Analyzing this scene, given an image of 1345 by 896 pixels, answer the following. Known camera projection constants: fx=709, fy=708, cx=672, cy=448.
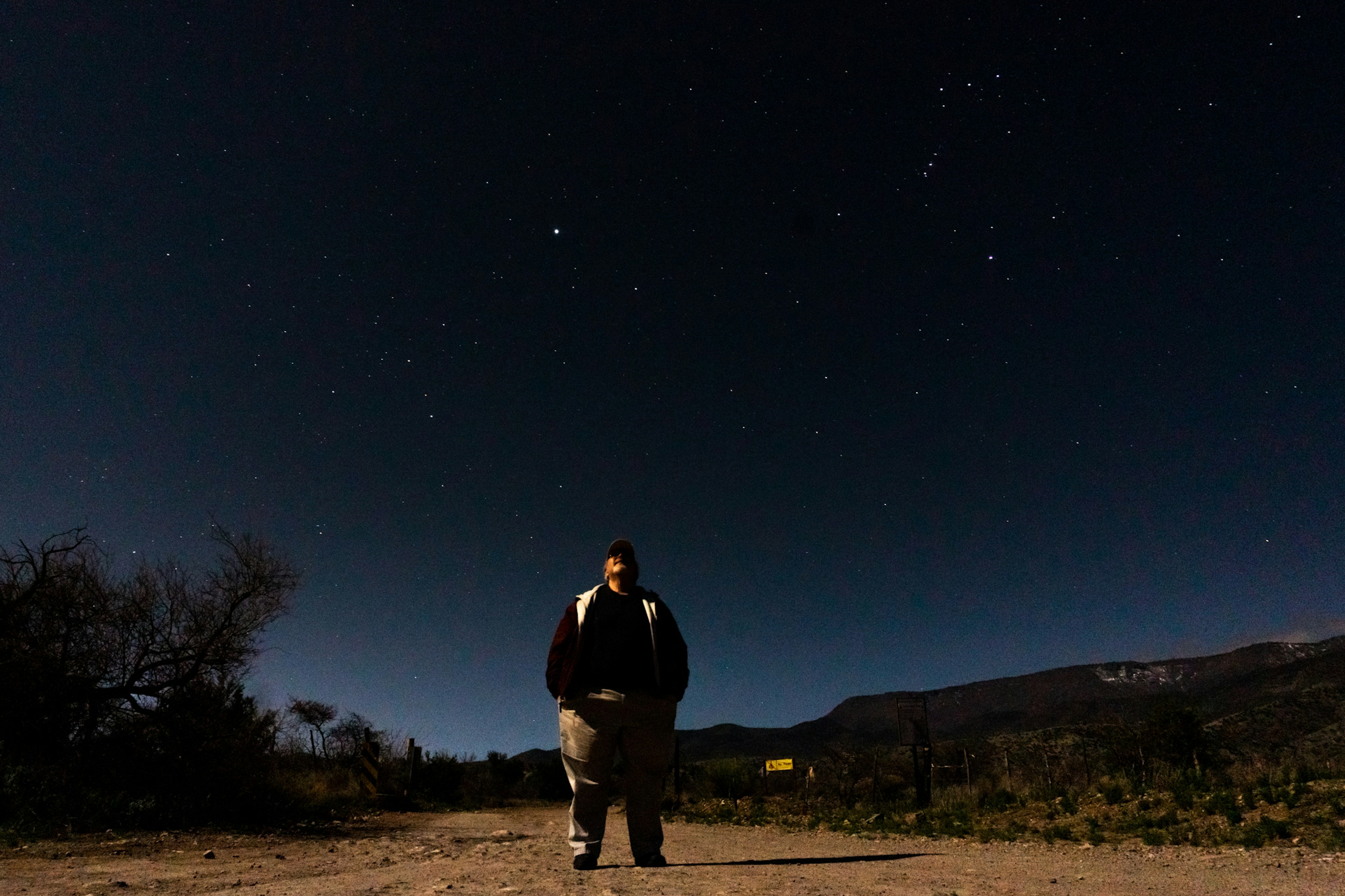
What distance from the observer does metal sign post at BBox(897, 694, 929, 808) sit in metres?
15.5

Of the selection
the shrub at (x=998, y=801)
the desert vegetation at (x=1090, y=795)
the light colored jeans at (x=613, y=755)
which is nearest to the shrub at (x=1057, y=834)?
the desert vegetation at (x=1090, y=795)

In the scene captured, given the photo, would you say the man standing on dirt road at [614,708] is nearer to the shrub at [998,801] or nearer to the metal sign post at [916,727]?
the shrub at [998,801]

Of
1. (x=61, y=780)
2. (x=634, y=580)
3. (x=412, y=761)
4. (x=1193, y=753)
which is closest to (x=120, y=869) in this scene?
(x=634, y=580)

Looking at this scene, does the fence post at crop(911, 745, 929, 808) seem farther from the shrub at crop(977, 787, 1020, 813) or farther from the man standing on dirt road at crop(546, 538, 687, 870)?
the man standing on dirt road at crop(546, 538, 687, 870)

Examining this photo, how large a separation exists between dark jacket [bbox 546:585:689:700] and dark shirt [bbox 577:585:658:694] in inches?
1.0

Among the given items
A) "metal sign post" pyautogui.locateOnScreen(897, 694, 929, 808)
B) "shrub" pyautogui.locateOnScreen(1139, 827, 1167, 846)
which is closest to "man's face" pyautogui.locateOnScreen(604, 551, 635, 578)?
"shrub" pyautogui.locateOnScreen(1139, 827, 1167, 846)

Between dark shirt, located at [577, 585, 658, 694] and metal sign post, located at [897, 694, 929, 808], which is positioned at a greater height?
dark shirt, located at [577, 585, 658, 694]

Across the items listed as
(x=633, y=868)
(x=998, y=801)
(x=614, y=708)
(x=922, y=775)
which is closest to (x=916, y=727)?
(x=922, y=775)

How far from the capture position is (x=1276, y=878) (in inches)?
159

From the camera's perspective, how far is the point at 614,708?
380 centimetres

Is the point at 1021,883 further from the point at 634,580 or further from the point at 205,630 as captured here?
the point at 205,630

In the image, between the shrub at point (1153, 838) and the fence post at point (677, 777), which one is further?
the fence post at point (677, 777)

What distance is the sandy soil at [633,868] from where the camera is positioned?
10.6ft

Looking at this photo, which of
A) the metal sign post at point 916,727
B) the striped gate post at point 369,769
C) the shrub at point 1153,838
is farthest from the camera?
the striped gate post at point 369,769
